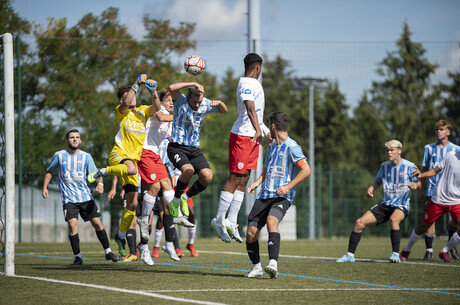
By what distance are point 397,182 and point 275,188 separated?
11.5 ft

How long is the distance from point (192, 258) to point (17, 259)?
9.62 ft

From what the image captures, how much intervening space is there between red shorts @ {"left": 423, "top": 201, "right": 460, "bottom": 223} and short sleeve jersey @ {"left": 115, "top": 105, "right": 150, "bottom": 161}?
4.62 metres

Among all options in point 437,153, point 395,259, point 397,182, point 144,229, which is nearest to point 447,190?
point 397,182

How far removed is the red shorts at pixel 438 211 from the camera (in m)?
10.2

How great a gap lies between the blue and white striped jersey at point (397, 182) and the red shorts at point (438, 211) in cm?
35

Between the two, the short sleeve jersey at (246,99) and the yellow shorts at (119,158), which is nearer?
the short sleeve jersey at (246,99)

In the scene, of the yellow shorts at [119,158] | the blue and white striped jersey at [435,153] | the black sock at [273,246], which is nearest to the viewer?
the black sock at [273,246]

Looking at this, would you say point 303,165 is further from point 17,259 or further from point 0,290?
point 17,259

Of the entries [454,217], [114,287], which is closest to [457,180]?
[454,217]

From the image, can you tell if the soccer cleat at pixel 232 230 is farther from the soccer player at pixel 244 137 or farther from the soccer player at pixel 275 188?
the soccer player at pixel 275 188

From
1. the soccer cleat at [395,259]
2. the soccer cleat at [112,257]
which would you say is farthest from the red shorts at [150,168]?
the soccer cleat at [395,259]

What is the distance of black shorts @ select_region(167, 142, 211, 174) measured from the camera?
905 centimetres

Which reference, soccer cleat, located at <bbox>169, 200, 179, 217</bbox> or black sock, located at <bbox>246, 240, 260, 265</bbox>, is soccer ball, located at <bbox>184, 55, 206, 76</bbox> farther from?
black sock, located at <bbox>246, 240, 260, 265</bbox>

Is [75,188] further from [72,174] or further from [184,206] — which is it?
[184,206]
